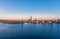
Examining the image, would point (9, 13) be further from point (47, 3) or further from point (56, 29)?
point (56, 29)

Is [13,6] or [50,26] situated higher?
[13,6]

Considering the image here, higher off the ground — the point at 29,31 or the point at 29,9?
the point at 29,9

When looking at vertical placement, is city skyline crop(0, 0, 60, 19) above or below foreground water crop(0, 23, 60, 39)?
above

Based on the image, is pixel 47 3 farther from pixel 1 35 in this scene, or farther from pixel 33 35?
pixel 1 35

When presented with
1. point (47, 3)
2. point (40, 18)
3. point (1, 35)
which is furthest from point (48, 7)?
point (1, 35)

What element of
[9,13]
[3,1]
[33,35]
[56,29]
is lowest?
[33,35]

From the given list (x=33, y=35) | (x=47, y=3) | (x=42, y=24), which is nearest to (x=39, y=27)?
(x=42, y=24)

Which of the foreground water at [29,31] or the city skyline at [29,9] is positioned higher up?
the city skyline at [29,9]
